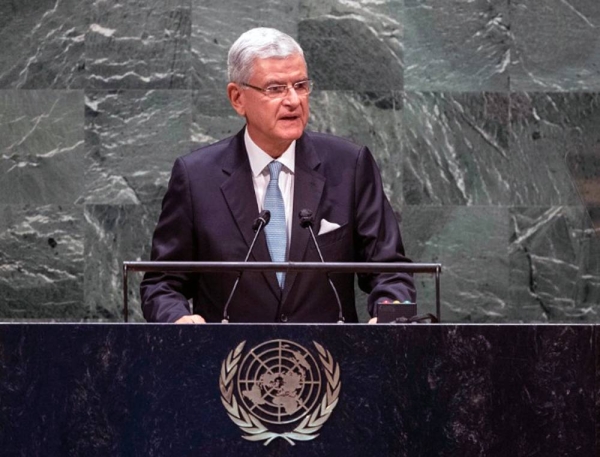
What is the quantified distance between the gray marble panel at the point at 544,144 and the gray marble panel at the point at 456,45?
198 mm

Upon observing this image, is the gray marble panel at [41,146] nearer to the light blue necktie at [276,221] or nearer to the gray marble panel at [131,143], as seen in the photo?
the gray marble panel at [131,143]

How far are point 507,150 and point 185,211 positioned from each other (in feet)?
8.15

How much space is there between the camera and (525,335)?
288cm

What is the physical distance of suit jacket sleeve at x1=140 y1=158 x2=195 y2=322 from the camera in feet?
13.0

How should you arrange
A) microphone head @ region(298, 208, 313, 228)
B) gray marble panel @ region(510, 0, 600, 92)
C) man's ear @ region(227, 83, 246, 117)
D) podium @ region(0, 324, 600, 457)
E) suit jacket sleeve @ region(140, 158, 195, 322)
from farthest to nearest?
gray marble panel @ region(510, 0, 600, 92) → man's ear @ region(227, 83, 246, 117) → suit jacket sleeve @ region(140, 158, 195, 322) → microphone head @ region(298, 208, 313, 228) → podium @ region(0, 324, 600, 457)

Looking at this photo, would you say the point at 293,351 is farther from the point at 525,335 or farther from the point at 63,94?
the point at 63,94

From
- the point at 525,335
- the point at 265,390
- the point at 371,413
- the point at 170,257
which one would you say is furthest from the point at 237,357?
the point at 170,257

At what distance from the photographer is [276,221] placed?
164 inches

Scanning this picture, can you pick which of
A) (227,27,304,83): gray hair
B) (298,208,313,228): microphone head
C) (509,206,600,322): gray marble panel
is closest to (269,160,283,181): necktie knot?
(227,27,304,83): gray hair

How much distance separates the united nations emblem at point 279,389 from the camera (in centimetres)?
287

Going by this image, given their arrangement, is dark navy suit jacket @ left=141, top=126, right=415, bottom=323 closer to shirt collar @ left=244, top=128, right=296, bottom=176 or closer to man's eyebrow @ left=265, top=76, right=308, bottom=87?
shirt collar @ left=244, top=128, right=296, bottom=176

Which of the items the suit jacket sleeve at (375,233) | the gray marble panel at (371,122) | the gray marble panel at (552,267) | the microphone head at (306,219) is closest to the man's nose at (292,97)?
the suit jacket sleeve at (375,233)

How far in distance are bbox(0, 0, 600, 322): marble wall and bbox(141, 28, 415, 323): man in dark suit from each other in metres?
1.86

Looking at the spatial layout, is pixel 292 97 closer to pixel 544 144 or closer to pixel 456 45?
pixel 456 45
